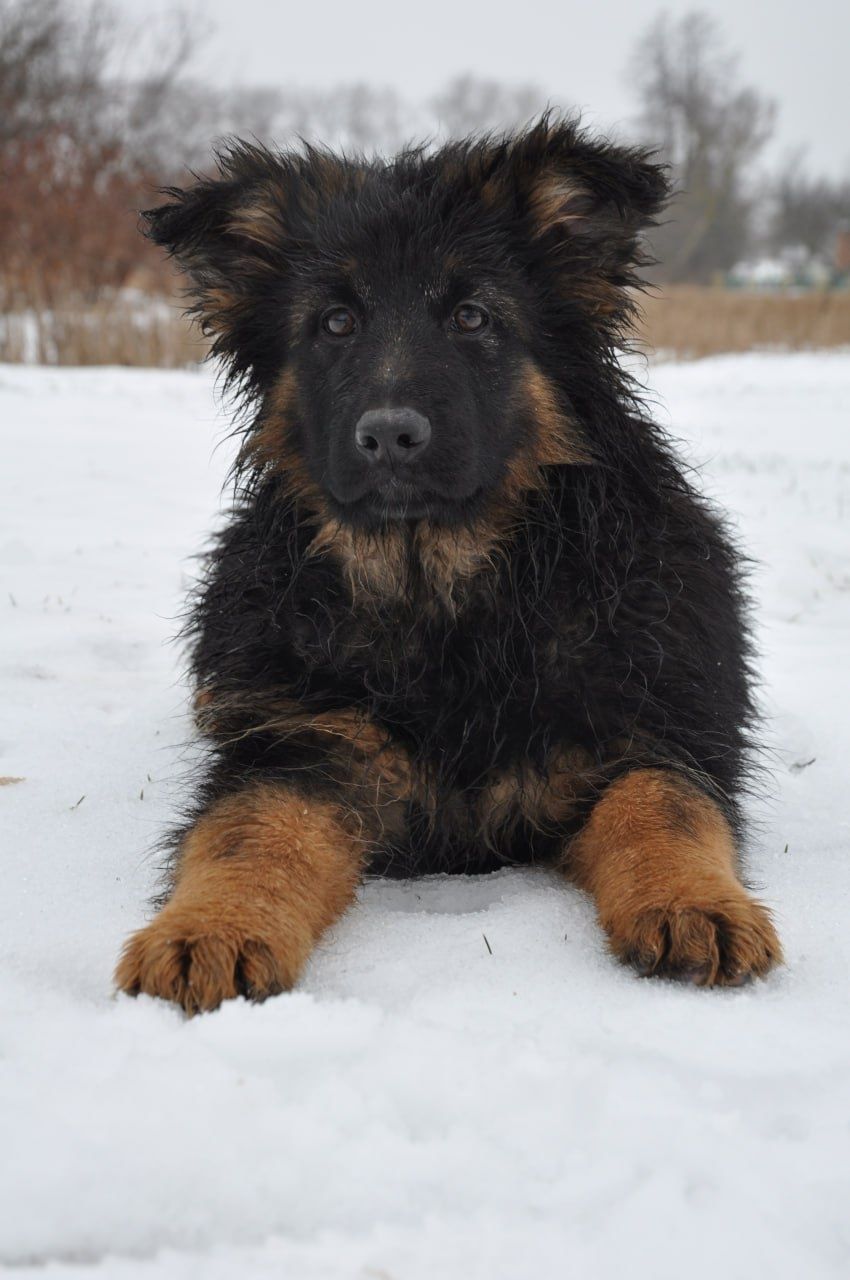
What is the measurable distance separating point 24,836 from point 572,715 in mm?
1774

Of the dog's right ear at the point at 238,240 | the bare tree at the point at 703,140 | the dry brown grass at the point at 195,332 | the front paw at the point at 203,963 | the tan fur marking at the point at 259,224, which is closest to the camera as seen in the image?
the front paw at the point at 203,963

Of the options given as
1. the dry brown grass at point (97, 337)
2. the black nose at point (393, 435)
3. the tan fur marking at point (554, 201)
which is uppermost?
the tan fur marking at point (554, 201)

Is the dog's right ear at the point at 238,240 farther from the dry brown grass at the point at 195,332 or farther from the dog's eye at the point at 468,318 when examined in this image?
the dry brown grass at the point at 195,332

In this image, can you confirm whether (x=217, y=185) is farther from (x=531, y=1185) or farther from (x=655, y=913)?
(x=531, y=1185)

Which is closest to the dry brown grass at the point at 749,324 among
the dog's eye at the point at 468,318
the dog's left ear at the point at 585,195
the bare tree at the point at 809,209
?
the dog's left ear at the point at 585,195

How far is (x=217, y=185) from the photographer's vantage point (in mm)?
3764

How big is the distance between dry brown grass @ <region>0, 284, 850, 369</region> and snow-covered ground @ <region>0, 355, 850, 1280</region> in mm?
11089

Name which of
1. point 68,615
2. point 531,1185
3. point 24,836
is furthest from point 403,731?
point 68,615

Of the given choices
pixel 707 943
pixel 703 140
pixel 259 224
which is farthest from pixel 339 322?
pixel 703 140

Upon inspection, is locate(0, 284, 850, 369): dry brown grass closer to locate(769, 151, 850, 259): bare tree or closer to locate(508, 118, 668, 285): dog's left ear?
locate(508, 118, 668, 285): dog's left ear

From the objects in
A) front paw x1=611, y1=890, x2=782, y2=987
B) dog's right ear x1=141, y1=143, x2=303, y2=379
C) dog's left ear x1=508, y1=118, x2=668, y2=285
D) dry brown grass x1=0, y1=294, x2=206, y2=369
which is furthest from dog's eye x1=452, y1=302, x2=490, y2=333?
dry brown grass x1=0, y1=294, x2=206, y2=369

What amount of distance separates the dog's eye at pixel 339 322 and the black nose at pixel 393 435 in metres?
0.57

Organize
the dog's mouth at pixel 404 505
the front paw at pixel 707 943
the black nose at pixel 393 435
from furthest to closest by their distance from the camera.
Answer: the dog's mouth at pixel 404 505, the black nose at pixel 393 435, the front paw at pixel 707 943

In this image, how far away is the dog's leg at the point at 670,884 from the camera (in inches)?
109
